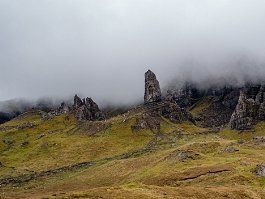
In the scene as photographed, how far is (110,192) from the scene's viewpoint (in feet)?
227

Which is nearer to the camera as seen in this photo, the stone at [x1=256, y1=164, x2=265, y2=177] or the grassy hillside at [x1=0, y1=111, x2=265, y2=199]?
the grassy hillside at [x1=0, y1=111, x2=265, y2=199]

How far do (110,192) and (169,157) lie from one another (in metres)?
89.0

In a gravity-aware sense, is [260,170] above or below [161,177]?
above

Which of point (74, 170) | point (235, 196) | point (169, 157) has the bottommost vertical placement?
point (74, 170)

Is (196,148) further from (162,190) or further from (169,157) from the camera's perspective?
(162,190)

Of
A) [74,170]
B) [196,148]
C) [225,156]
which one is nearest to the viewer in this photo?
[225,156]

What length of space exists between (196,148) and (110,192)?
108660mm

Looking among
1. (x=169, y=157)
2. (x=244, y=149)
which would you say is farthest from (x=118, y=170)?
(x=244, y=149)

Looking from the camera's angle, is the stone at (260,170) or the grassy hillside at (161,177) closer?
the grassy hillside at (161,177)

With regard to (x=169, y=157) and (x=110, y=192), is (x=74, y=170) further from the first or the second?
(x=110, y=192)

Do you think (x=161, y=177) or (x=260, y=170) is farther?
(x=161, y=177)

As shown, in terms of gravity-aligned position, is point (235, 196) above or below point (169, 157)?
above

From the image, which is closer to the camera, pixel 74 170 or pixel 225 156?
pixel 225 156

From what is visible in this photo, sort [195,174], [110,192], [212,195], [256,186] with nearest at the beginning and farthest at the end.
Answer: [110,192], [212,195], [256,186], [195,174]
